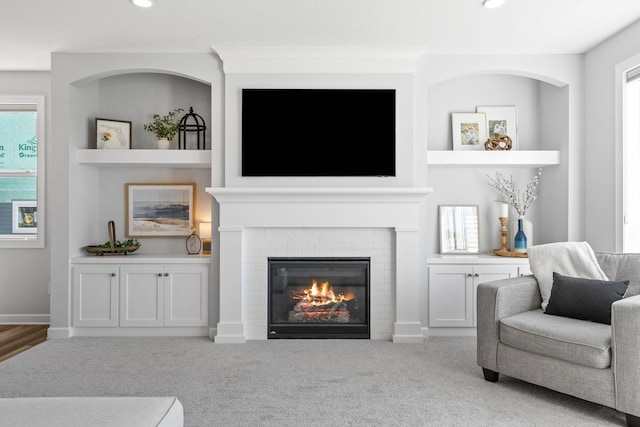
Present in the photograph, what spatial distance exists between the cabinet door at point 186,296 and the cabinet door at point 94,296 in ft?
1.56

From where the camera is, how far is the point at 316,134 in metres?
4.02

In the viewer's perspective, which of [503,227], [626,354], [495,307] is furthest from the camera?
[503,227]

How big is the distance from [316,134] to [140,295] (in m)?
2.10

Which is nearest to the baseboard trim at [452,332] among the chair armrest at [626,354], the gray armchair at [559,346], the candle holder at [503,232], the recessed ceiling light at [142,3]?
the candle holder at [503,232]

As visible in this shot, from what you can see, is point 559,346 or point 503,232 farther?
point 503,232

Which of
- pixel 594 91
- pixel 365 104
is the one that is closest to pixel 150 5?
pixel 365 104

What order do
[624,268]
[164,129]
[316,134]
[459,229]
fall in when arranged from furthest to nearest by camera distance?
[459,229], [164,129], [316,134], [624,268]

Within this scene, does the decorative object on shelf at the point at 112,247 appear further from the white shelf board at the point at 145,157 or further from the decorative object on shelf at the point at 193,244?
the white shelf board at the point at 145,157

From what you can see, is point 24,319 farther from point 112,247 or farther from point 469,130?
point 469,130

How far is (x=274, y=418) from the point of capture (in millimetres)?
2436

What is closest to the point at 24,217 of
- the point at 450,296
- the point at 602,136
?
the point at 450,296

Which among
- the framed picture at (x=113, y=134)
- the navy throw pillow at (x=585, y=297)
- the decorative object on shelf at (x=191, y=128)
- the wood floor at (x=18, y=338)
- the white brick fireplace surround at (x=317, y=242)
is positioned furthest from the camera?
the decorative object on shelf at (x=191, y=128)

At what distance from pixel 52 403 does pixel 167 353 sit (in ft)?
7.17

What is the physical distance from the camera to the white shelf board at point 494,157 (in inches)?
165
